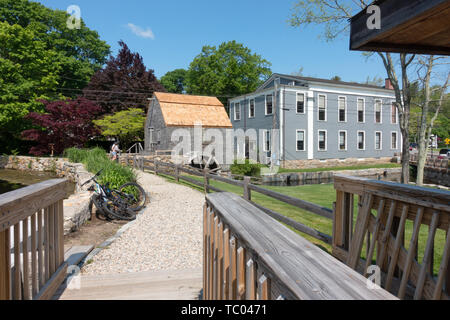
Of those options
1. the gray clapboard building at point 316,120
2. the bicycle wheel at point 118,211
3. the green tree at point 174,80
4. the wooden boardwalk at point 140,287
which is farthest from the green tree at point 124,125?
the wooden boardwalk at point 140,287

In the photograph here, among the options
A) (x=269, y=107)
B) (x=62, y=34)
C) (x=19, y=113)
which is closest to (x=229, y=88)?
(x=269, y=107)

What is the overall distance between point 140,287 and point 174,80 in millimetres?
59111

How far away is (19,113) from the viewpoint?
998 inches

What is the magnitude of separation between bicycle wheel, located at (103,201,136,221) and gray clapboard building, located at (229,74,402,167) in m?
18.7

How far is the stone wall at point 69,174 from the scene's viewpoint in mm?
6508

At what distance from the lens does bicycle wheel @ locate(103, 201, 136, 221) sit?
24.6ft

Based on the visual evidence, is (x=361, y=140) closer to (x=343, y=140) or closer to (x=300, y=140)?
(x=343, y=140)

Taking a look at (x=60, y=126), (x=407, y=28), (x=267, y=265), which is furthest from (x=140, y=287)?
(x=60, y=126)

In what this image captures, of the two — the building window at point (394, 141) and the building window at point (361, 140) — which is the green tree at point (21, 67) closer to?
the building window at point (361, 140)

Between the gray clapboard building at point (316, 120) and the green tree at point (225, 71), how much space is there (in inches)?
459

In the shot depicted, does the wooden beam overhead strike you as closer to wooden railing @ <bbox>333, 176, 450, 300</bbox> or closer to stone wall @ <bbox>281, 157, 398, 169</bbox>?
wooden railing @ <bbox>333, 176, 450, 300</bbox>

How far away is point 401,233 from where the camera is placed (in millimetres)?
2221
